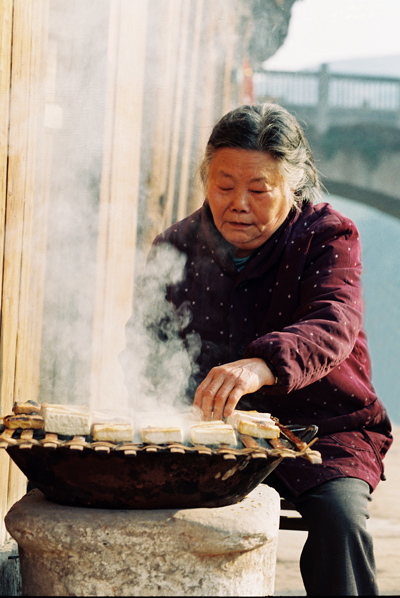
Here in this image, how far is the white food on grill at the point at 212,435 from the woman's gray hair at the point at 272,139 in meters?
1.30

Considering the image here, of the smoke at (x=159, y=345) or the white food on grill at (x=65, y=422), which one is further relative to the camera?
the smoke at (x=159, y=345)

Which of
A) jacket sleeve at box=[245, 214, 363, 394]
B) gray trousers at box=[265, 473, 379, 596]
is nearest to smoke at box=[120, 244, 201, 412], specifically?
jacket sleeve at box=[245, 214, 363, 394]

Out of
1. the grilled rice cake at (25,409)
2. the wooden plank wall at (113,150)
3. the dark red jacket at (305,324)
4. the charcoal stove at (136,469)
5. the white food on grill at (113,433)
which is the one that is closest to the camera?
the charcoal stove at (136,469)

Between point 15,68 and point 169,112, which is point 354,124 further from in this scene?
point 15,68

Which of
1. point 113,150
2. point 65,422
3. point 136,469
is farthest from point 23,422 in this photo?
point 113,150

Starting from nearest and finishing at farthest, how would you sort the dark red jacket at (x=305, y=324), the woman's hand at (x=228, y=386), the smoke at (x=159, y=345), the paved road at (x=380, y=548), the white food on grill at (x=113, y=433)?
1. the white food on grill at (x=113, y=433)
2. the woman's hand at (x=228, y=386)
3. the dark red jacket at (x=305, y=324)
4. the smoke at (x=159, y=345)
5. the paved road at (x=380, y=548)

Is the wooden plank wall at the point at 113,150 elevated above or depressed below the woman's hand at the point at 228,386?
above

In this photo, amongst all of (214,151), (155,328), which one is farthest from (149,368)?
(214,151)

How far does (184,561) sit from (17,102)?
6.75ft

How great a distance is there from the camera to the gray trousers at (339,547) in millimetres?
2314

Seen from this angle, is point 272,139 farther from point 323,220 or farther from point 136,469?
point 136,469

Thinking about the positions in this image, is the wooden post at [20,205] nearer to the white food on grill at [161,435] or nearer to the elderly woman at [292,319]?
the elderly woman at [292,319]

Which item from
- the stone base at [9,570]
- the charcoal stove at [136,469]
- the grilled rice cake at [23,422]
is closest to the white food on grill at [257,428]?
the charcoal stove at [136,469]

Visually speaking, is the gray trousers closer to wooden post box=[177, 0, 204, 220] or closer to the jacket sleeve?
the jacket sleeve
